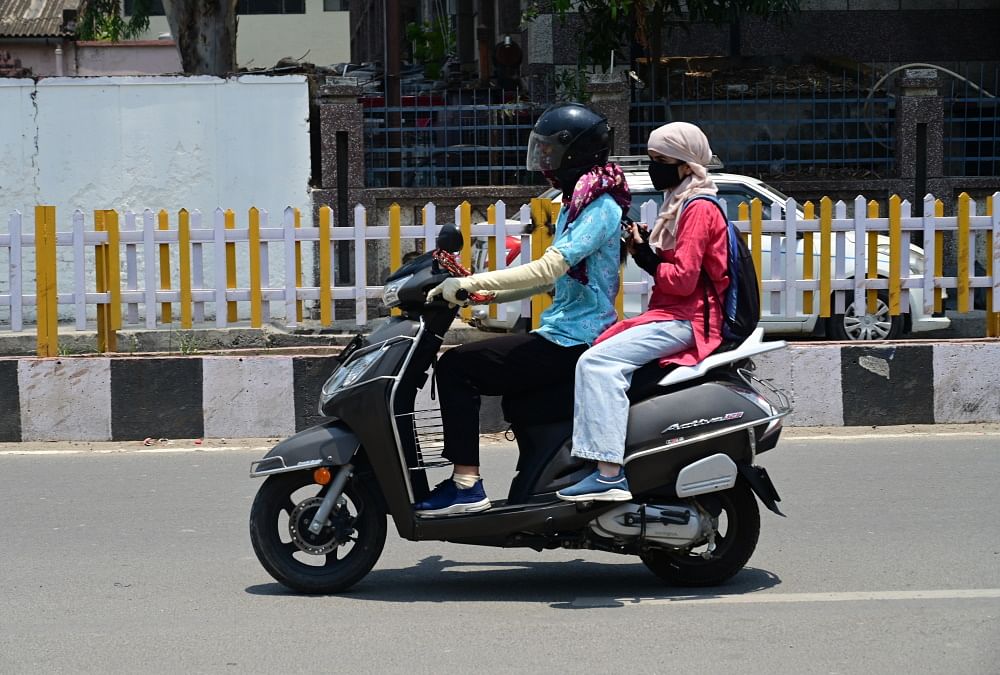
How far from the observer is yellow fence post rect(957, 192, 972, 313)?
8.94 meters

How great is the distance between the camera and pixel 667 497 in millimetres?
5016

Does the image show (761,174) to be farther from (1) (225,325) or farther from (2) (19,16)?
(2) (19,16)

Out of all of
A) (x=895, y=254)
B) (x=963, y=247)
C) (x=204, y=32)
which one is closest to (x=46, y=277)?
(x=895, y=254)

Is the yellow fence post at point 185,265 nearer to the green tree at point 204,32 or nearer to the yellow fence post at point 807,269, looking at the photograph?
the yellow fence post at point 807,269

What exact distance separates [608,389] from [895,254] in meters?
4.88

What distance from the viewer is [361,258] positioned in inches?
380

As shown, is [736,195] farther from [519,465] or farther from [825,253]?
[519,465]

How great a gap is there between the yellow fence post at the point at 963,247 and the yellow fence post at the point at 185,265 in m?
5.08

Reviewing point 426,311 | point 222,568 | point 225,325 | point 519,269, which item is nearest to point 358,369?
point 426,311

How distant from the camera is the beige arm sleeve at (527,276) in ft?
15.8

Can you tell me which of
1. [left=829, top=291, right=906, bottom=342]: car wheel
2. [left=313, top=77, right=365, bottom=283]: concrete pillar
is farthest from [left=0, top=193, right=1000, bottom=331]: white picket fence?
[left=313, top=77, right=365, bottom=283]: concrete pillar

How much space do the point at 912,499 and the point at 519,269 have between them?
283cm

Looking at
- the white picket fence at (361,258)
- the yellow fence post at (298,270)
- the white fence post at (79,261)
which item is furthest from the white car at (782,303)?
the white fence post at (79,261)

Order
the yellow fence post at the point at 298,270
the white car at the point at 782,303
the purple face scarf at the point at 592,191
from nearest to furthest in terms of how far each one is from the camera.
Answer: the purple face scarf at the point at 592,191 → the yellow fence post at the point at 298,270 → the white car at the point at 782,303
